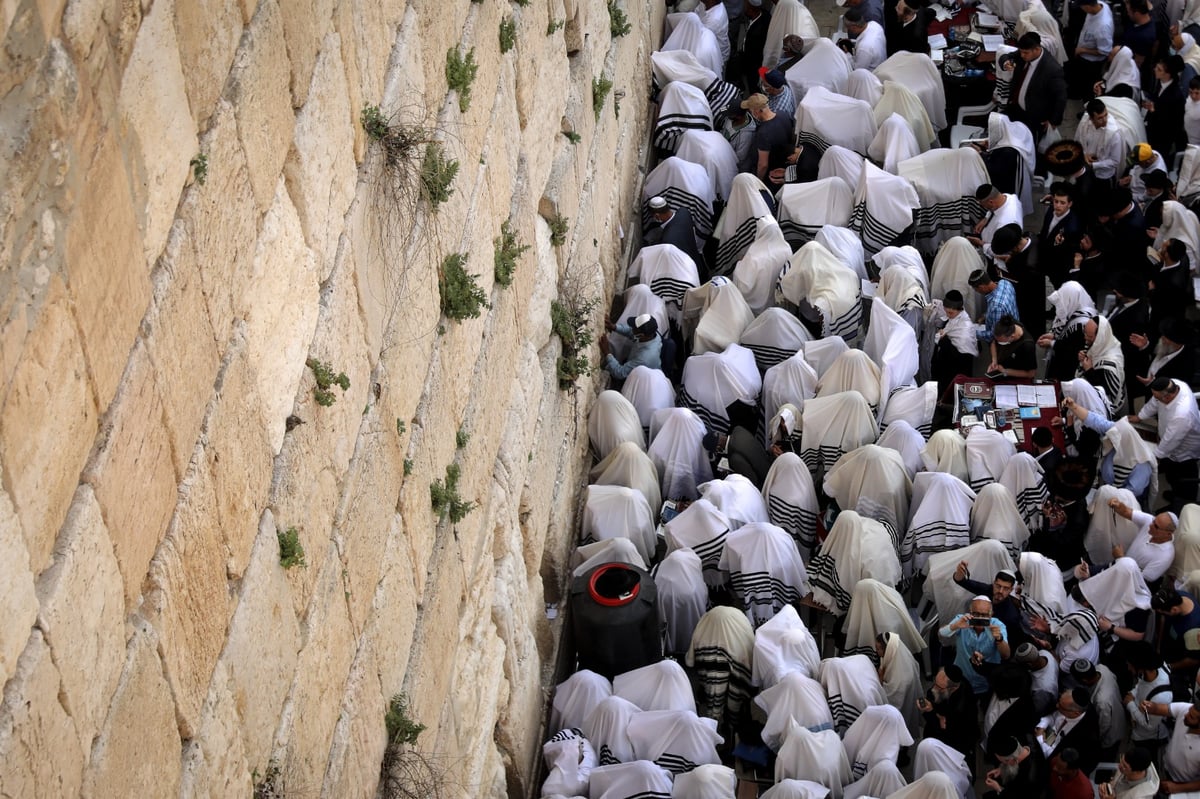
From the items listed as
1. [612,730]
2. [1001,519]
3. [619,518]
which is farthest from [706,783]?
[1001,519]

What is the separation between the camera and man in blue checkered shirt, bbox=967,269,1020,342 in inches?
496

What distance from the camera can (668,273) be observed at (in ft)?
44.1

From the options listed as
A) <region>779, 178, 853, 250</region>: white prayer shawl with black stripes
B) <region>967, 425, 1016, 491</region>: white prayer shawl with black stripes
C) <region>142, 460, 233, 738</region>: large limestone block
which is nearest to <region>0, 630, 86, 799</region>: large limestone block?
<region>142, 460, 233, 738</region>: large limestone block

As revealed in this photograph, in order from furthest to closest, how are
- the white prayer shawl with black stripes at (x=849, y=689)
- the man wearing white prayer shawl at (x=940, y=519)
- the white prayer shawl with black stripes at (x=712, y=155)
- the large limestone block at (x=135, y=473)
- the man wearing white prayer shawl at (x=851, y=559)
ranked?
the white prayer shawl with black stripes at (x=712, y=155), the man wearing white prayer shawl at (x=940, y=519), the man wearing white prayer shawl at (x=851, y=559), the white prayer shawl with black stripes at (x=849, y=689), the large limestone block at (x=135, y=473)

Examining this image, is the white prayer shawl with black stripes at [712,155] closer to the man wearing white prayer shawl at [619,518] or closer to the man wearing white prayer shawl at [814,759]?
the man wearing white prayer shawl at [619,518]

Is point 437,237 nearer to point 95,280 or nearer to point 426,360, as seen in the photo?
point 426,360

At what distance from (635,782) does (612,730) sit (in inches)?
20.9

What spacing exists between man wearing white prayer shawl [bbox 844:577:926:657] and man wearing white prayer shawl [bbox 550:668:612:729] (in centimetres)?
183

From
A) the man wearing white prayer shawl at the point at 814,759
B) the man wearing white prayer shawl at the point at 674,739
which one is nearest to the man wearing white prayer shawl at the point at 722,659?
the man wearing white prayer shawl at the point at 674,739

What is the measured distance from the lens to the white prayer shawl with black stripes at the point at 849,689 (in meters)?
10.1

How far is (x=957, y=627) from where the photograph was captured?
10195 mm

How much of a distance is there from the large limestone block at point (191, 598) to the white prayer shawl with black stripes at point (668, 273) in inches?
322

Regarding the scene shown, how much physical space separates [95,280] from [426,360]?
140 inches

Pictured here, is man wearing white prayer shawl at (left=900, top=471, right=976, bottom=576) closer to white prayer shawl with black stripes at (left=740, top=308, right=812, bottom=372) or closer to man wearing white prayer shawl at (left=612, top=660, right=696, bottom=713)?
white prayer shawl with black stripes at (left=740, top=308, right=812, bottom=372)
